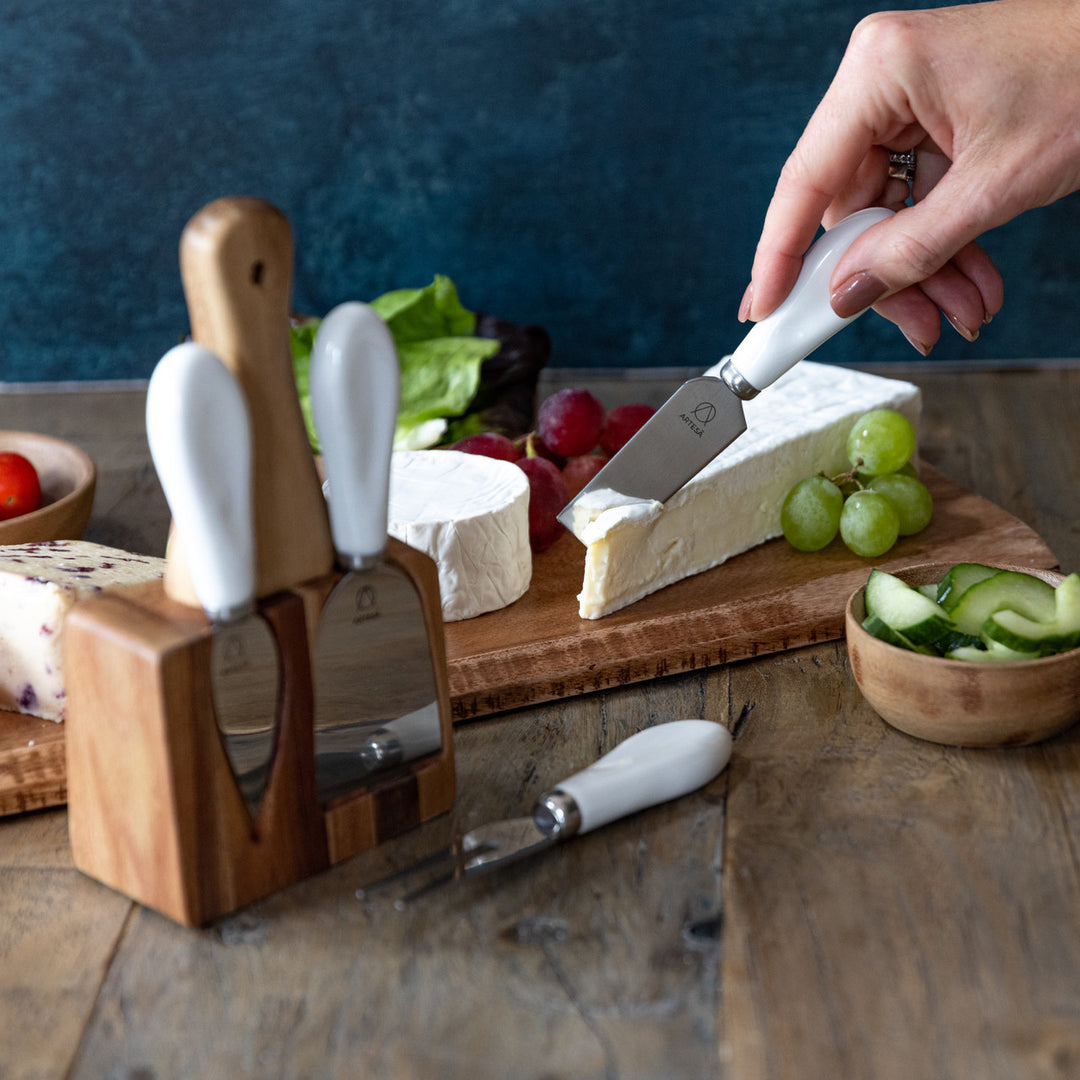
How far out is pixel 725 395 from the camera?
1.19 meters

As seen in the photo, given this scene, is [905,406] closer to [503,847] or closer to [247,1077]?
→ [503,847]

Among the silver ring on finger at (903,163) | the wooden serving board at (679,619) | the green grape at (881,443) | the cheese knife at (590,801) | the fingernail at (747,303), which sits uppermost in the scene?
the silver ring on finger at (903,163)

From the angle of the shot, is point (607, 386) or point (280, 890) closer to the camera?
point (280, 890)

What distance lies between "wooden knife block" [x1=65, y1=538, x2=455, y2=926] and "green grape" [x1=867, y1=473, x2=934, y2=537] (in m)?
0.68

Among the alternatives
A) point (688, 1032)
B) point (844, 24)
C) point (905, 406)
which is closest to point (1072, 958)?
point (688, 1032)

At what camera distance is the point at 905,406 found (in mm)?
1516

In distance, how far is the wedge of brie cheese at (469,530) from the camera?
1197 millimetres

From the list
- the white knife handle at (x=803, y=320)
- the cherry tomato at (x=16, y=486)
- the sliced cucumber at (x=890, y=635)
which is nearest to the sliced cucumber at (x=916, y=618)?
the sliced cucumber at (x=890, y=635)

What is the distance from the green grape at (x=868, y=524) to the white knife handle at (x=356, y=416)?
2.16 ft

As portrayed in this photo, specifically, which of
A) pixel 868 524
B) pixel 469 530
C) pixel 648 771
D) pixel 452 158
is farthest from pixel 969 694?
pixel 452 158

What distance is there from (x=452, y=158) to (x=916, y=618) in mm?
1427

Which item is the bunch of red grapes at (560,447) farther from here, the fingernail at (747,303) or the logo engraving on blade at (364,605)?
the logo engraving on blade at (364,605)

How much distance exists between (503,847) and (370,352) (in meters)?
0.36

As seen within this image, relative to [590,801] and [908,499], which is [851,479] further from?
[590,801]
